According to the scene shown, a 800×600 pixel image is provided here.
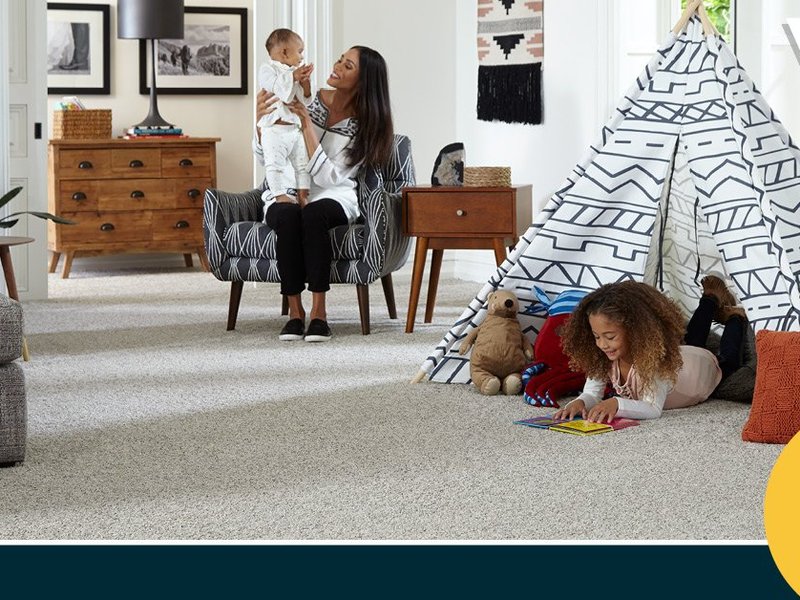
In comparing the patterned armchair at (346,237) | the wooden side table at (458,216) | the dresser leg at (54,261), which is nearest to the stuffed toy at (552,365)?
the patterned armchair at (346,237)

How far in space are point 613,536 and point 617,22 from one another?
12.8ft

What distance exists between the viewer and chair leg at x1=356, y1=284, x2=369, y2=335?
505cm

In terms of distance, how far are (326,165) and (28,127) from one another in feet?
6.14

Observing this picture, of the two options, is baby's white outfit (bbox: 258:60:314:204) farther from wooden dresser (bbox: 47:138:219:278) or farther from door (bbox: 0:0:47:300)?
wooden dresser (bbox: 47:138:219:278)

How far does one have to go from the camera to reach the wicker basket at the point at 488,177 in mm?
5246

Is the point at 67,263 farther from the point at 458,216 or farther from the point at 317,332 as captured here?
the point at 458,216

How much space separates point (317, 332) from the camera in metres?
4.99

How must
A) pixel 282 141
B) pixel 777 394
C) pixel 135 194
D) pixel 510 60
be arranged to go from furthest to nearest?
pixel 135 194, pixel 510 60, pixel 282 141, pixel 777 394

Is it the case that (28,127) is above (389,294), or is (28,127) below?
above

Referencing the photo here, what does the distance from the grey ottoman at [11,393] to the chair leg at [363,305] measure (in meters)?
2.19

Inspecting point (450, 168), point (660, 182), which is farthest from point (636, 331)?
point (450, 168)

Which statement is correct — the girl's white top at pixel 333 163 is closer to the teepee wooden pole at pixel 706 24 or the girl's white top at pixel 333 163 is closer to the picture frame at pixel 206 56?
the teepee wooden pole at pixel 706 24

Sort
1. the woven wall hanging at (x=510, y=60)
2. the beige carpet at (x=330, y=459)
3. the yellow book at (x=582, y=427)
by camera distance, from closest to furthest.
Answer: the beige carpet at (x=330, y=459) < the yellow book at (x=582, y=427) < the woven wall hanging at (x=510, y=60)

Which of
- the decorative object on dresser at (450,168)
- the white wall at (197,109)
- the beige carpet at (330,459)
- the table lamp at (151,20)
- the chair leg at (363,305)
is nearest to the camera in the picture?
the beige carpet at (330,459)
